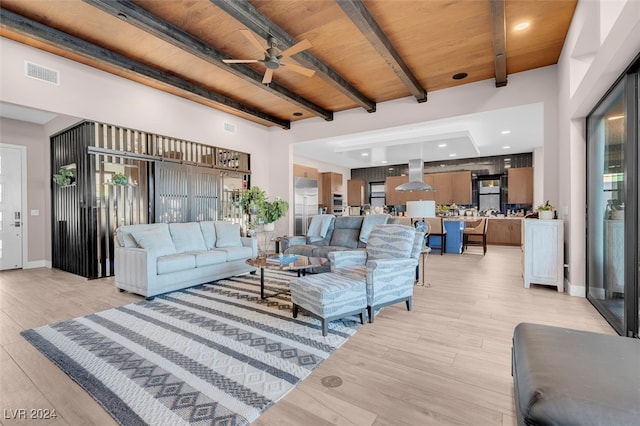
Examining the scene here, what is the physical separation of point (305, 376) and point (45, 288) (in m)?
4.49

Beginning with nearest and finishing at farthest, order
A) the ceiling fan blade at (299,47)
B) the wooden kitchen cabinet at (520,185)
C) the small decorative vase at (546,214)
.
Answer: the ceiling fan blade at (299,47) → the small decorative vase at (546,214) → the wooden kitchen cabinet at (520,185)

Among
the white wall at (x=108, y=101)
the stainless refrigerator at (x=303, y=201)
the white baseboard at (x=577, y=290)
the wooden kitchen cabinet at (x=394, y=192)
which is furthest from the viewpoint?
the wooden kitchen cabinet at (x=394, y=192)

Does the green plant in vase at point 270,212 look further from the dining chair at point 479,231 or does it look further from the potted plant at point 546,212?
the dining chair at point 479,231

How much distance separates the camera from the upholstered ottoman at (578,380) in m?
0.92

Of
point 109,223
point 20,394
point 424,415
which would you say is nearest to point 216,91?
point 109,223

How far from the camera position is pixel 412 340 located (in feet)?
8.02

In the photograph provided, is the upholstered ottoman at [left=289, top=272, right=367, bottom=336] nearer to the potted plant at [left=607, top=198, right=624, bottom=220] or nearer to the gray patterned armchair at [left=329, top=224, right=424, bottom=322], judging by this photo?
the gray patterned armchair at [left=329, top=224, right=424, bottom=322]

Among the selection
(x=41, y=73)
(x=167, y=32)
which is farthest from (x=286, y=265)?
(x=41, y=73)

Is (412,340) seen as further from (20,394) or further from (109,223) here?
(109,223)

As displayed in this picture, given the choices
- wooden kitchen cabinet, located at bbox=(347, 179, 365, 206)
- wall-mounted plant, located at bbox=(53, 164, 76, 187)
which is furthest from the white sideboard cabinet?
wooden kitchen cabinet, located at bbox=(347, 179, 365, 206)

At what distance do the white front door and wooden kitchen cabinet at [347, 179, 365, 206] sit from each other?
940cm

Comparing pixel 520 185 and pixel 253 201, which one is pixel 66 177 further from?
pixel 520 185

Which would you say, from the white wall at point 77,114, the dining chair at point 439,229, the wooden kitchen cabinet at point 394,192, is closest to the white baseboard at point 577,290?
the dining chair at point 439,229

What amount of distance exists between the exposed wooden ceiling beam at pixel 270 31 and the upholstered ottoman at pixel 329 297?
2.84m
